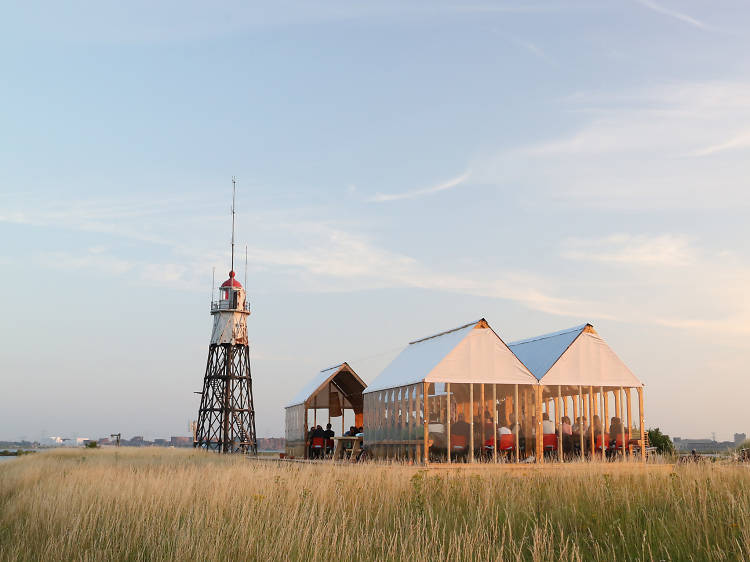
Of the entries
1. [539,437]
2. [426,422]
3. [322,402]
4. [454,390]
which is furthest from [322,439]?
[539,437]

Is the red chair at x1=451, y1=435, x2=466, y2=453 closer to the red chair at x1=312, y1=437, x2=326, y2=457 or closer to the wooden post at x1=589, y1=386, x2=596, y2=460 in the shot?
the wooden post at x1=589, y1=386, x2=596, y2=460

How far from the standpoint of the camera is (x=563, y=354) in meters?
25.0

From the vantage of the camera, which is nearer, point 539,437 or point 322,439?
point 539,437

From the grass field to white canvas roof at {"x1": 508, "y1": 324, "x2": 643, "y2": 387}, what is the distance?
981cm

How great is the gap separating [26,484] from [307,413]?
18.5m

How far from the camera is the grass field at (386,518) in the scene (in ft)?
29.2

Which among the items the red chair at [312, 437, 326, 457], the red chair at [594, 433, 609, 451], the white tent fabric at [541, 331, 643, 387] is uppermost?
the white tent fabric at [541, 331, 643, 387]

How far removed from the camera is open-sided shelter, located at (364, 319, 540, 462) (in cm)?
2302

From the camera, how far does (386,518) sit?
11164 mm

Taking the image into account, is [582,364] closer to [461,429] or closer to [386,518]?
[461,429]

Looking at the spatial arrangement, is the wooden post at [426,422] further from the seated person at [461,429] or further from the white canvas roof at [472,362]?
the seated person at [461,429]

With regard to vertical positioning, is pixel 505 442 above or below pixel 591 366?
below

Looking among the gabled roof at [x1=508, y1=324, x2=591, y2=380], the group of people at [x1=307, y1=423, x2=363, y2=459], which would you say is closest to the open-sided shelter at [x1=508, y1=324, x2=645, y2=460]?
the gabled roof at [x1=508, y1=324, x2=591, y2=380]

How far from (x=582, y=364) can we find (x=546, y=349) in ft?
5.33
